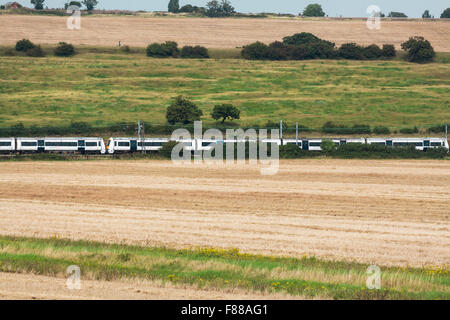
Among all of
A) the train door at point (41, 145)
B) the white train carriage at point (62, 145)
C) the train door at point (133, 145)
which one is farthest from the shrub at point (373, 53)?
the train door at point (41, 145)

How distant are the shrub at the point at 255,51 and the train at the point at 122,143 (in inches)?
2238

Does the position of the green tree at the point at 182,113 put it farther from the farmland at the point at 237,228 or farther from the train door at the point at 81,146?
the farmland at the point at 237,228

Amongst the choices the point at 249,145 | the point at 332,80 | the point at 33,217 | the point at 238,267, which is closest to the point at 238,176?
the point at 249,145

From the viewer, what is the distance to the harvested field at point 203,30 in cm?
13488

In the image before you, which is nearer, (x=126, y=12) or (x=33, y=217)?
(x=33, y=217)

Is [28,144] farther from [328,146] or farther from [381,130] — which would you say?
[381,130]

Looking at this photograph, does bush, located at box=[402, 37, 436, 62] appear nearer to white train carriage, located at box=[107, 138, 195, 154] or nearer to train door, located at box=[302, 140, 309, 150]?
train door, located at box=[302, 140, 309, 150]

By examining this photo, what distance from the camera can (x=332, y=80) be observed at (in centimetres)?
11256

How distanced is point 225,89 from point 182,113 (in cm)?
2362

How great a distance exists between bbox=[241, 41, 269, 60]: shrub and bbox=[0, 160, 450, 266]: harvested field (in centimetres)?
7352

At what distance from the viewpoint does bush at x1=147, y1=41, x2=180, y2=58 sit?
128125 millimetres

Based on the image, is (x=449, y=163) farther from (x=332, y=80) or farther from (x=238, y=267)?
(x=332, y=80)

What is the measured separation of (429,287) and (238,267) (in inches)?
209

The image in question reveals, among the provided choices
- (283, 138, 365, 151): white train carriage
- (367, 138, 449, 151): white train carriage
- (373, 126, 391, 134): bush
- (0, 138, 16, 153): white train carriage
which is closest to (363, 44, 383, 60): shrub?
(373, 126, 391, 134): bush
